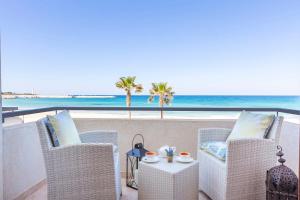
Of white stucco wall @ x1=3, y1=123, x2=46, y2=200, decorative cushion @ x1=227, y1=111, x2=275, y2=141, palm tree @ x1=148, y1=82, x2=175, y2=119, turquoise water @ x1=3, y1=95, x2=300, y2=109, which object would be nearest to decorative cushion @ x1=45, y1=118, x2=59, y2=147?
white stucco wall @ x1=3, y1=123, x2=46, y2=200

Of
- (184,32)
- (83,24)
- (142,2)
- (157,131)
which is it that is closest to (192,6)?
(142,2)

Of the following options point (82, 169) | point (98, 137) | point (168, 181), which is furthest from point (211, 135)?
point (82, 169)

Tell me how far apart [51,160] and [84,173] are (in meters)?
0.29

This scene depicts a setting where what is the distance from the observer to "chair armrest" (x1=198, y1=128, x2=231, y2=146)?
108 inches

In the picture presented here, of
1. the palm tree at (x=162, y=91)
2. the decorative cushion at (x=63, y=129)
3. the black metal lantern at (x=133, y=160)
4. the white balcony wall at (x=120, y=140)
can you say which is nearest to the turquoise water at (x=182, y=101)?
the palm tree at (x=162, y=91)

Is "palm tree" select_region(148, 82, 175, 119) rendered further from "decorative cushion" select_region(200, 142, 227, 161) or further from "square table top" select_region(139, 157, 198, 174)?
"square table top" select_region(139, 157, 198, 174)

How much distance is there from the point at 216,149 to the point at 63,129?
4.84 feet

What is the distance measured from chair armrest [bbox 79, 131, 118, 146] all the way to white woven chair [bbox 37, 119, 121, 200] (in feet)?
2.19

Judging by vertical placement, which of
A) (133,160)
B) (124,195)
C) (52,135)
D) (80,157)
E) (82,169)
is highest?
(52,135)

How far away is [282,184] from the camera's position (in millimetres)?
1931

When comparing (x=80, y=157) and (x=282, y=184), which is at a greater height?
(x=80, y=157)

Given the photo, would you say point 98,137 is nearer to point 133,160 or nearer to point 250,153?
point 133,160

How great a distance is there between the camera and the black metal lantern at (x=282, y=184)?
191cm

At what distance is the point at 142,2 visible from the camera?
9.77 m
